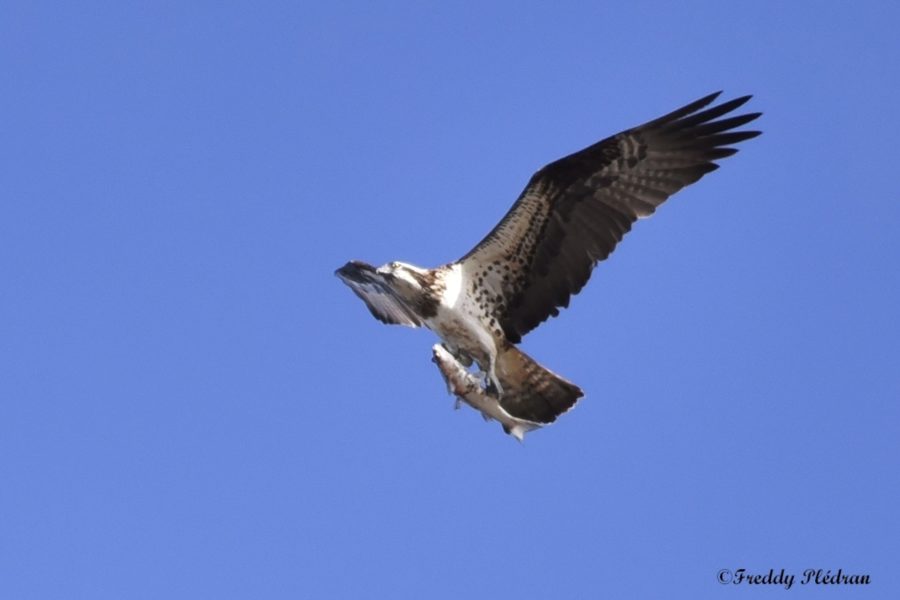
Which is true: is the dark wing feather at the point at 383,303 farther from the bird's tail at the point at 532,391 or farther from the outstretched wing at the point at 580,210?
the bird's tail at the point at 532,391

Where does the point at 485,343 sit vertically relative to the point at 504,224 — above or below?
below

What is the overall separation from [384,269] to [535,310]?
4.00 feet

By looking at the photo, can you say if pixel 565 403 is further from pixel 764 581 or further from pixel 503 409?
pixel 764 581

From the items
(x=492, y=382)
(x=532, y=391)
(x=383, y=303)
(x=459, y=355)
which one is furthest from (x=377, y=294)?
(x=532, y=391)

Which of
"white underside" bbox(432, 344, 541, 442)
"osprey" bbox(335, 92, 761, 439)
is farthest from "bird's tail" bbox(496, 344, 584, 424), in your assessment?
"white underside" bbox(432, 344, 541, 442)

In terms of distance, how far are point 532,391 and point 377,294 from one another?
1462mm

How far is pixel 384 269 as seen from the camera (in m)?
9.55

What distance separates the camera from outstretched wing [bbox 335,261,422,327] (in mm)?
9836

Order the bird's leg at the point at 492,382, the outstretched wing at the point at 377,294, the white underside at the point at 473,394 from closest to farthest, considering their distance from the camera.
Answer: the white underside at the point at 473,394 < the bird's leg at the point at 492,382 < the outstretched wing at the point at 377,294

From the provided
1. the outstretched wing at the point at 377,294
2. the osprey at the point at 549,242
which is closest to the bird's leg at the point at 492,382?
the osprey at the point at 549,242

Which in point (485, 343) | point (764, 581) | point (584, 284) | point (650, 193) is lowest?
point (764, 581)

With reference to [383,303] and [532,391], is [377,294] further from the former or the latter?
[532,391]

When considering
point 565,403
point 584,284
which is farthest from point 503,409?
point 584,284

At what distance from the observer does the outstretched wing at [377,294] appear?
9836 millimetres
